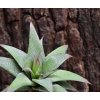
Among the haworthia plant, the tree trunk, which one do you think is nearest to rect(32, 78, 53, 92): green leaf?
the haworthia plant

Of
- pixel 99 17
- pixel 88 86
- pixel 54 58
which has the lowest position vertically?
pixel 88 86

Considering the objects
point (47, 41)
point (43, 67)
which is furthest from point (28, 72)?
point (47, 41)

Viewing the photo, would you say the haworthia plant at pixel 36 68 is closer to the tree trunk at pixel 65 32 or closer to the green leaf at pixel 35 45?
the green leaf at pixel 35 45

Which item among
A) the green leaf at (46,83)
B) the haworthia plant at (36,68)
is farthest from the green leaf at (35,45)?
the green leaf at (46,83)

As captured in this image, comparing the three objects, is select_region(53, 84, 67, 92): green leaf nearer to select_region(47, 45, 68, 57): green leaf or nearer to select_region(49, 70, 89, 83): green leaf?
select_region(49, 70, 89, 83): green leaf

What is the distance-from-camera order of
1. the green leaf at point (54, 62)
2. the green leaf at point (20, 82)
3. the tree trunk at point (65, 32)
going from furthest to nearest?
the tree trunk at point (65, 32)
the green leaf at point (54, 62)
the green leaf at point (20, 82)

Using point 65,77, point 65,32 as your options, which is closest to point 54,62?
point 65,77

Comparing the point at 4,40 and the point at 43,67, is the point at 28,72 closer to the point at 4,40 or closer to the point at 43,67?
the point at 43,67
